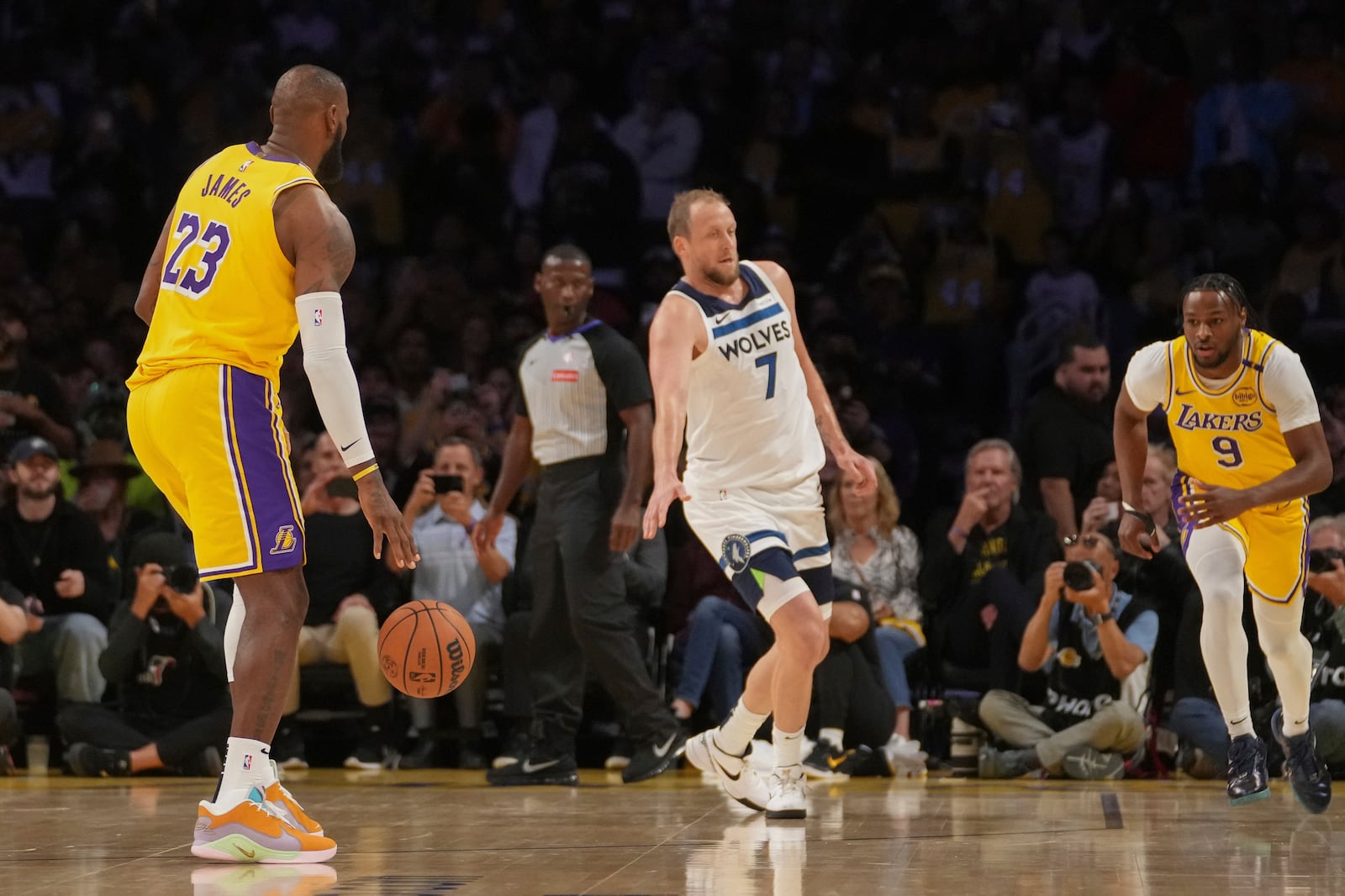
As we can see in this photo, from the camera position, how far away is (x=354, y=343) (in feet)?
38.0

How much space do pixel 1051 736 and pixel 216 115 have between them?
320 inches

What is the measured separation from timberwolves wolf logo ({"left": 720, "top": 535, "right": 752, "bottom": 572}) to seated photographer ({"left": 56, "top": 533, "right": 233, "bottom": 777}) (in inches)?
122

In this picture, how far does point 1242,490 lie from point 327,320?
3.42 meters

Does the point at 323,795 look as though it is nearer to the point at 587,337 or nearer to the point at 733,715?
the point at 733,715

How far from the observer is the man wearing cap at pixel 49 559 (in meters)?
8.91

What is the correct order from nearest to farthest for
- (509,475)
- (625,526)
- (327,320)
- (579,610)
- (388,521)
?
(388,521) < (327,320) < (625,526) < (579,610) < (509,475)

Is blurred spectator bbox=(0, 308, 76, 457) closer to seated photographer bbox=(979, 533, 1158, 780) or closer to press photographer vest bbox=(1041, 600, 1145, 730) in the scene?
seated photographer bbox=(979, 533, 1158, 780)

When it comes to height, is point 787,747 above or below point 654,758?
above

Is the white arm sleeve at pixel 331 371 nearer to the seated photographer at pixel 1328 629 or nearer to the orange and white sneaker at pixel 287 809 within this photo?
the orange and white sneaker at pixel 287 809

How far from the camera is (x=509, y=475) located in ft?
26.9

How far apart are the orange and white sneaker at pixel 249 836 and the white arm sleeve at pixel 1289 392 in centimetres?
383

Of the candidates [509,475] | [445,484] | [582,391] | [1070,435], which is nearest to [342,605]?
[445,484]

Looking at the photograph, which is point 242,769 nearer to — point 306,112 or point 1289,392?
point 306,112

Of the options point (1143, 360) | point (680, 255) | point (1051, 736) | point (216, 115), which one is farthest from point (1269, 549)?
point (216, 115)
